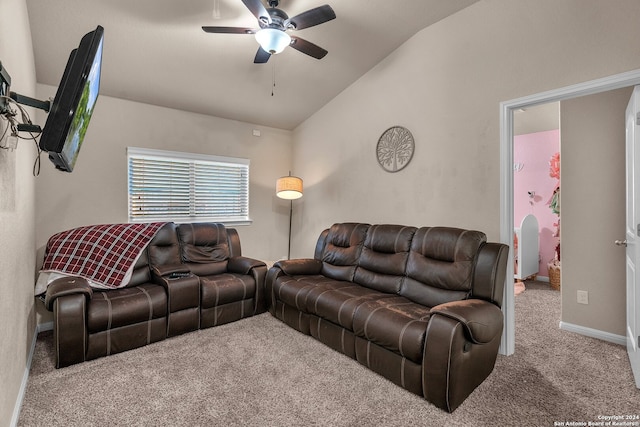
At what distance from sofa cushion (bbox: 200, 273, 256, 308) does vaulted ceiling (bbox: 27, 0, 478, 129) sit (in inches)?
87.0

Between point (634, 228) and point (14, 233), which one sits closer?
point (14, 233)

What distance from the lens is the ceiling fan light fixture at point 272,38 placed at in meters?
2.26

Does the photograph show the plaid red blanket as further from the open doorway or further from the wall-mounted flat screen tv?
the open doorway

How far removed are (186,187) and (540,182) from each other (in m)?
5.55

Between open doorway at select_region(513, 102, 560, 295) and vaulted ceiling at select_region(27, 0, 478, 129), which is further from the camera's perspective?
open doorway at select_region(513, 102, 560, 295)

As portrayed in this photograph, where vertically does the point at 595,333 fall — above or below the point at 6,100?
below

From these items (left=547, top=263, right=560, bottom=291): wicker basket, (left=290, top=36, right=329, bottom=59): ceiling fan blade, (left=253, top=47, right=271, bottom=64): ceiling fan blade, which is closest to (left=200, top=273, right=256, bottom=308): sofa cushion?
(left=253, top=47, right=271, bottom=64): ceiling fan blade

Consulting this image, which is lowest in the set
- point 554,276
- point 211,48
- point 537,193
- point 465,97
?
point 554,276

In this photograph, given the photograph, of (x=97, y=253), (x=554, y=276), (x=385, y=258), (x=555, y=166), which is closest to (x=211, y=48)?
(x=97, y=253)

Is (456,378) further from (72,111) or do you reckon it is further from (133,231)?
(133,231)

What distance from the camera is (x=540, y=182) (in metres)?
5.16

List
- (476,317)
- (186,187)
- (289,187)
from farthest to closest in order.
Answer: (289,187)
(186,187)
(476,317)

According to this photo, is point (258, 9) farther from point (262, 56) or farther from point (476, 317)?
point (476, 317)

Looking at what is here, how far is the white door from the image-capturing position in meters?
2.10
